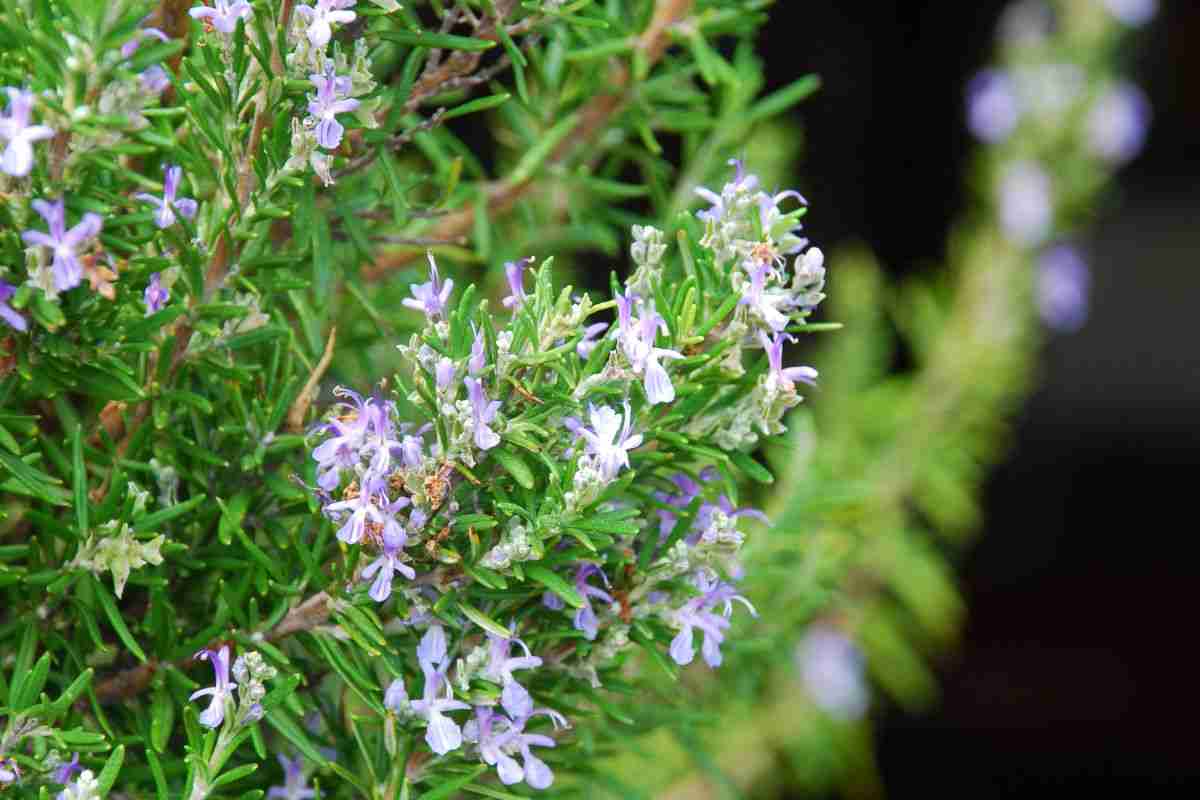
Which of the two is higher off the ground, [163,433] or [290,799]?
[163,433]

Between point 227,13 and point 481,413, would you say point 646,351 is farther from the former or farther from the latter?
point 227,13

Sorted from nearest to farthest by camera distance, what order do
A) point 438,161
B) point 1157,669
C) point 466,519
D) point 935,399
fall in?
1. point 466,519
2. point 438,161
3. point 935,399
4. point 1157,669

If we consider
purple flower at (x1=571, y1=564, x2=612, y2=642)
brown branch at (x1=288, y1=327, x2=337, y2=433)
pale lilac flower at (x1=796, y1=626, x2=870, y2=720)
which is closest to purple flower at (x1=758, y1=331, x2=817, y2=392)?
purple flower at (x1=571, y1=564, x2=612, y2=642)

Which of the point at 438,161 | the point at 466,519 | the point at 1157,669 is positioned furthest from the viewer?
the point at 1157,669

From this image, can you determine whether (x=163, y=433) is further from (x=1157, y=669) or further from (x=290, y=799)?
(x=1157, y=669)

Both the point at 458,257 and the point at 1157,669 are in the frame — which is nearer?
the point at 458,257

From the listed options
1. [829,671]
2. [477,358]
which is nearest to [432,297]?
[477,358]

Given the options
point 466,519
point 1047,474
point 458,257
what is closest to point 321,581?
point 466,519
